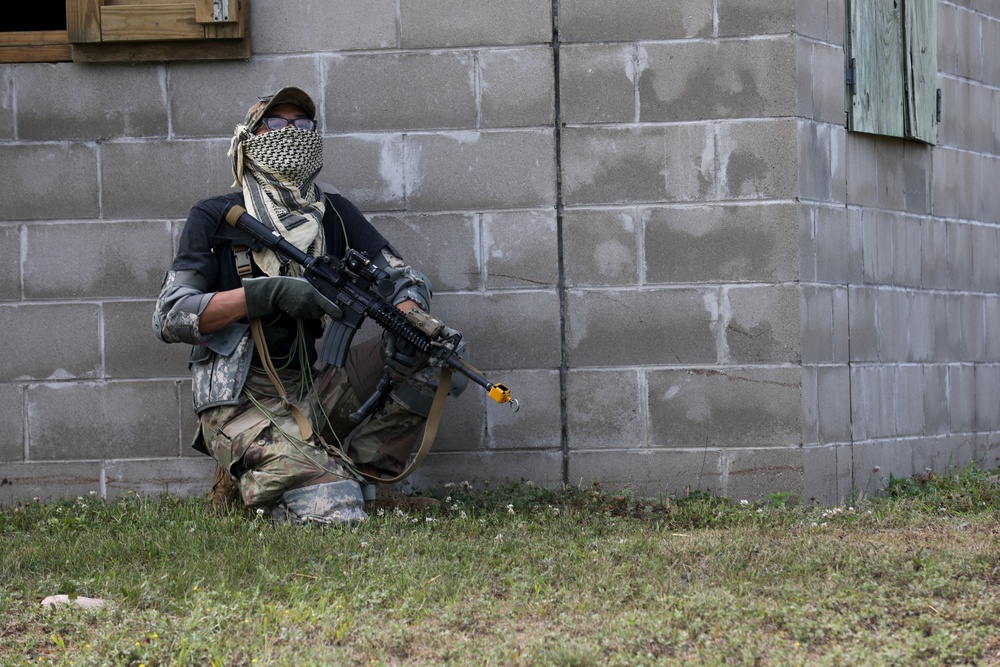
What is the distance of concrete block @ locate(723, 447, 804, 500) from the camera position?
5621 millimetres

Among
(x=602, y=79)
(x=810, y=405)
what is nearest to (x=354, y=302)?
(x=602, y=79)

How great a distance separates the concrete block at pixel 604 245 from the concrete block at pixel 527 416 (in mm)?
520

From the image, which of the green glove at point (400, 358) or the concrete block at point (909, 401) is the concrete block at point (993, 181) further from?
the green glove at point (400, 358)

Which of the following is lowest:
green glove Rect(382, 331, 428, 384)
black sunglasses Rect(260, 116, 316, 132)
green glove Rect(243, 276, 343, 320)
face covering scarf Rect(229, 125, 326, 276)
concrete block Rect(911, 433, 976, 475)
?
concrete block Rect(911, 433, 976, 475)

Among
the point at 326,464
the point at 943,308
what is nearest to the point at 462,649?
the point at 326,464

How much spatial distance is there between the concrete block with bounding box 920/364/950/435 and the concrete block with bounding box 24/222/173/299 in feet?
13.0

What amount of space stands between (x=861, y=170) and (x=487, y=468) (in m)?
2.39

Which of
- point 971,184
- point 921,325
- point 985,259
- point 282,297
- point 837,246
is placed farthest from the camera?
point 985,259

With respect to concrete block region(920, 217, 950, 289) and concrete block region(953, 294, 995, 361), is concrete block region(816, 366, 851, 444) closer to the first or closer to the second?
concrete block region(920, 217, 950, 289)

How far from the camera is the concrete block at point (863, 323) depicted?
5.97 metres

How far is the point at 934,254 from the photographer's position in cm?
661

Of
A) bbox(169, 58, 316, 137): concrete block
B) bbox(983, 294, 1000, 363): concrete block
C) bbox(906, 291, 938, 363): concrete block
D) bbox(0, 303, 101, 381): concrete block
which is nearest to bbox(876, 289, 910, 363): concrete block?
bbox(906, 291, 938, 363): concrete block

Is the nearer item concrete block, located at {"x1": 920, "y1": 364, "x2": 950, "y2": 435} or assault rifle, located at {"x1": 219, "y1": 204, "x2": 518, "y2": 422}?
assault rifle, located at {"x1": 219, "y1": 204, "x2": 518, "y2": 422}

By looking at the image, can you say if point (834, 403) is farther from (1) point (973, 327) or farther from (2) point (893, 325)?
(1) point (973, 327)
